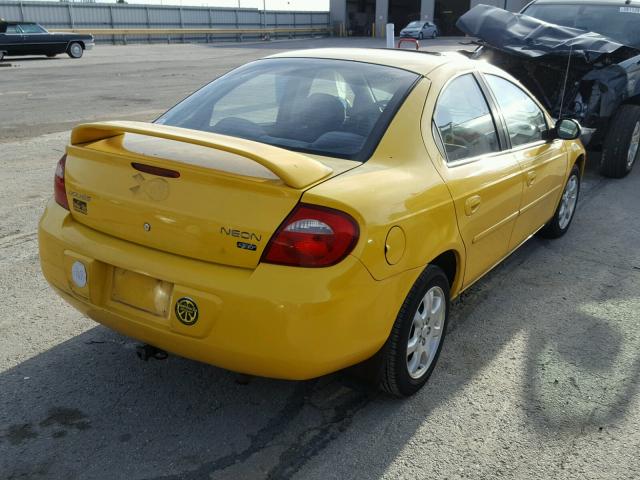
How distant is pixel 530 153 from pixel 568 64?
12.0ft

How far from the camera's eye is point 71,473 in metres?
2.40

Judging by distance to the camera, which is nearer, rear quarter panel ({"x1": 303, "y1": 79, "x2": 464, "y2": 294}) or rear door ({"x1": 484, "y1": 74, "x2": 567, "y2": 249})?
rear quarter panel ({"x1": 303, "y1": 79, "x2": 464, "y2": 294})

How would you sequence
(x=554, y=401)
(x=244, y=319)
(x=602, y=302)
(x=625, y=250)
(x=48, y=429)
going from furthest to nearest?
(x=625, y=250) → (x=602, y=302) → (x=554, y=401) → (x=48, y=429) → (x=244, y=319)

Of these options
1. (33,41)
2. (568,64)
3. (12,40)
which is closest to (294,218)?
(568,64)

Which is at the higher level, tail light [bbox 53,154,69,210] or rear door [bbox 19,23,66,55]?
tail light [bbox 53,154,69,210]

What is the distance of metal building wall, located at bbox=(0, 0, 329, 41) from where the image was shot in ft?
117

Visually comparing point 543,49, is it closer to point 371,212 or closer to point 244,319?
point 371,212

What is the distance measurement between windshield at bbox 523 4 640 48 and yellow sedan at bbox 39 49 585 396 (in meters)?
5.84

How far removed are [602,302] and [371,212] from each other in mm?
2458

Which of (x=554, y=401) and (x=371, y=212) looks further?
(x=554, y=401)

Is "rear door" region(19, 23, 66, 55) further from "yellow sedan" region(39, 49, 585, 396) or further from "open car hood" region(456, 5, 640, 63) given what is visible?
"yellow sedan" region(39, 49, 585, 396)

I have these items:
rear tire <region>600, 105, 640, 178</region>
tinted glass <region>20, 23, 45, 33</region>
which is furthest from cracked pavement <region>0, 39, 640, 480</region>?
tinted glass <region>20, 23, 45, 33</region>

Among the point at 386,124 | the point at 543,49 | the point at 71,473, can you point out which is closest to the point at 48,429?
the point at 71,473

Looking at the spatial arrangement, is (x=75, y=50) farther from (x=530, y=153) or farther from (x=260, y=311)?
(x=260, y=311)
